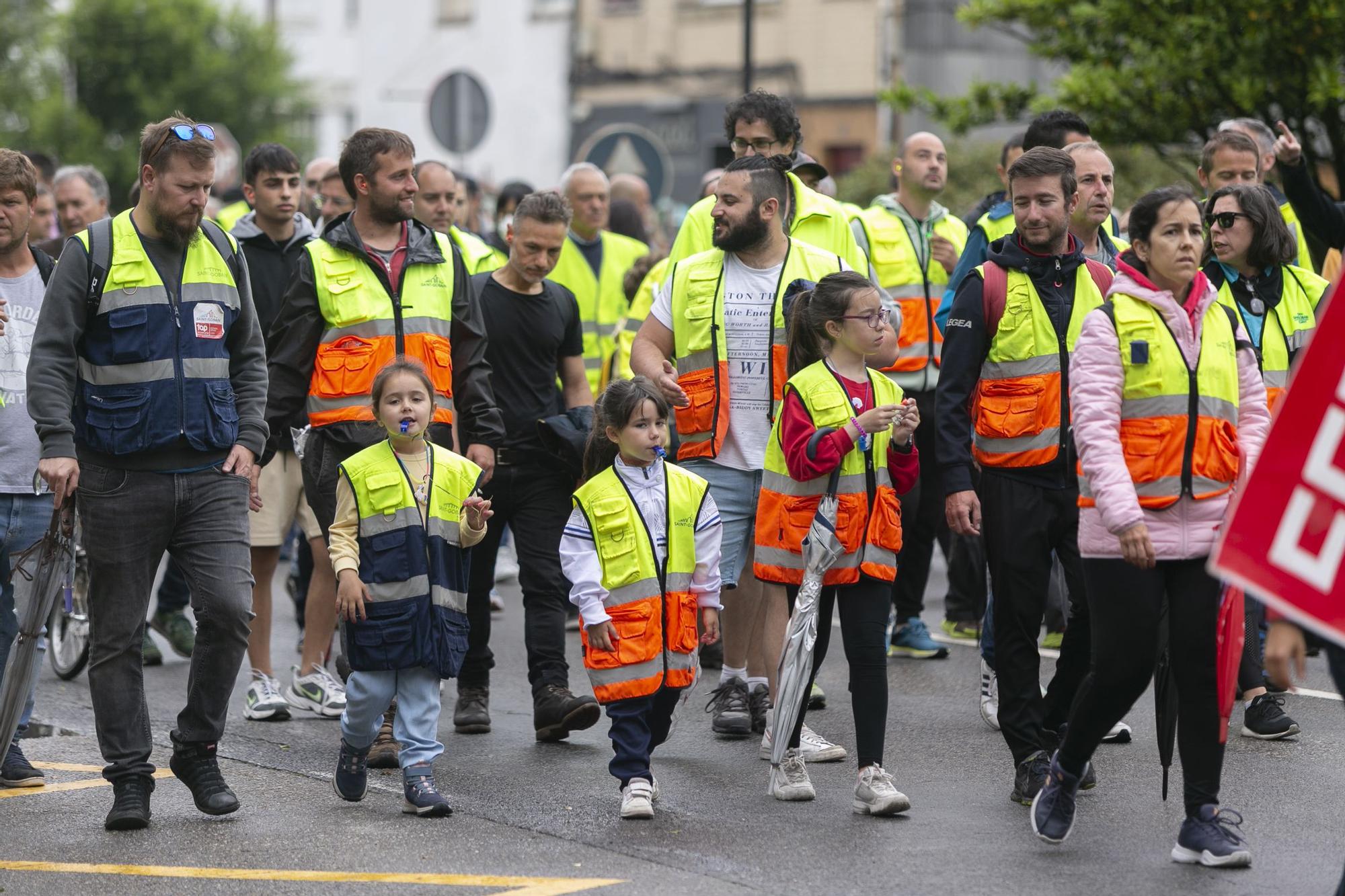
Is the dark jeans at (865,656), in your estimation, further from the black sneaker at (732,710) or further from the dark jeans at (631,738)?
the black sneaker at (732,710)

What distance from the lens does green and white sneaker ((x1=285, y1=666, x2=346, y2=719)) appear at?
8.42 meters

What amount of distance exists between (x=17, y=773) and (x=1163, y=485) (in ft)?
13.5

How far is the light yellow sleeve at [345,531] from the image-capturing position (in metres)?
6.71

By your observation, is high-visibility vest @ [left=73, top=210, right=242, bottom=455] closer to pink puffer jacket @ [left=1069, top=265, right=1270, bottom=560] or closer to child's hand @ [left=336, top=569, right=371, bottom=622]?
child's hand @ [left=336, top=569, right=371, bottom=622]

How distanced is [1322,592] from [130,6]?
37864 millimetres

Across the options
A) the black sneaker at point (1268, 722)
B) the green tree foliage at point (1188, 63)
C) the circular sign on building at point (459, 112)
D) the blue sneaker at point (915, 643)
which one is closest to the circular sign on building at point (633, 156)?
the circular sign on building at point (459, 112)

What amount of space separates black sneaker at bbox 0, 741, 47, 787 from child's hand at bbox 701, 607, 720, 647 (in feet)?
8.09

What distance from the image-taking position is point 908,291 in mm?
9734

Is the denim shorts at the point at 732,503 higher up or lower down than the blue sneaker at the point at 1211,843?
higher up

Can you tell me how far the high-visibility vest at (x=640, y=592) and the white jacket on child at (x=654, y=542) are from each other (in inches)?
0.7

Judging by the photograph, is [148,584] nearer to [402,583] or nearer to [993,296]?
[402,583]

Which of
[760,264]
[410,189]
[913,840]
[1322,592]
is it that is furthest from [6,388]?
[1322,592]

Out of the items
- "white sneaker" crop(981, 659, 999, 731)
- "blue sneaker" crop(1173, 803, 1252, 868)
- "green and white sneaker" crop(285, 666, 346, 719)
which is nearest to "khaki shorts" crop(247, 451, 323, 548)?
"green and white sneaker" crop(285, 666, 346, 719)

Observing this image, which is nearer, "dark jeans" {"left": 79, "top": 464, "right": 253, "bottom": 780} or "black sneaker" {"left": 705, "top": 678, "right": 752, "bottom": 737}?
"dark jeans" {"left": 79, "top": 464, "right": 253, "bottom": 780}
